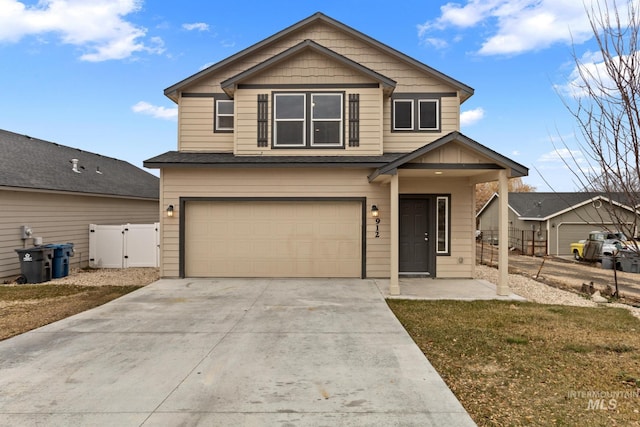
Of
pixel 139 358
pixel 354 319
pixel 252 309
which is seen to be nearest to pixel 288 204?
pixel 252 309

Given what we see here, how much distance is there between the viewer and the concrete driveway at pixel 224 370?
10.6ft

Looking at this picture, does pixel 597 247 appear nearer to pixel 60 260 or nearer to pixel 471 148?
pixel 471 148

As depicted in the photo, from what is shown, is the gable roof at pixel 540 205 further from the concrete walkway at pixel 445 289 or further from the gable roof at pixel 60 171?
the gable roof at pixel 60 171

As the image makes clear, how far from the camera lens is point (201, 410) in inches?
129

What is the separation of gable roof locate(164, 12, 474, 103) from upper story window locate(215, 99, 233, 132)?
977 mm

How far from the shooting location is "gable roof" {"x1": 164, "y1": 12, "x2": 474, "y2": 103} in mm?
10297

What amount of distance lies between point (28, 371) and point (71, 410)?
1435mm

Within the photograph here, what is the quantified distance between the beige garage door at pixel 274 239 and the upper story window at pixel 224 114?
260 centimetres

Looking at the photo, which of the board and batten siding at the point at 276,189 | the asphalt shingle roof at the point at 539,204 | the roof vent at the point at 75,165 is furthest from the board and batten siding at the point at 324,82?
the asphalt shingle roof at the point at 539,204

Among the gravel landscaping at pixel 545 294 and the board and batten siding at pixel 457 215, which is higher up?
the board and batten siding at pixel 457 215

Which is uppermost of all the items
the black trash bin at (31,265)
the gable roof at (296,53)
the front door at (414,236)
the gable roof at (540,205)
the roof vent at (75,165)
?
the gable roof at (296,53)

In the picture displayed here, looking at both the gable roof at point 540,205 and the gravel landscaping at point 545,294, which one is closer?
the gravel landscaping at point 545,294

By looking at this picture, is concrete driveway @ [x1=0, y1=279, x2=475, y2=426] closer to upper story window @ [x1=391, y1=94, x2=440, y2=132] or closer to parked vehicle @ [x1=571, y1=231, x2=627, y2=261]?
upper story window @ [x1=391, y1=94, x2=440, y2=132]

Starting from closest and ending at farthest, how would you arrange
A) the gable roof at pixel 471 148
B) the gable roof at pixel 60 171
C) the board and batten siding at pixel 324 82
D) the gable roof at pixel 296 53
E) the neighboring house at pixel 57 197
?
the gable roof at pixel 471 148
the gable roof at pixel 296 53
the board and batten siding at pixel 324 82
the neighboring house at pixel 57 197
the gable roof at pixel 60 171
